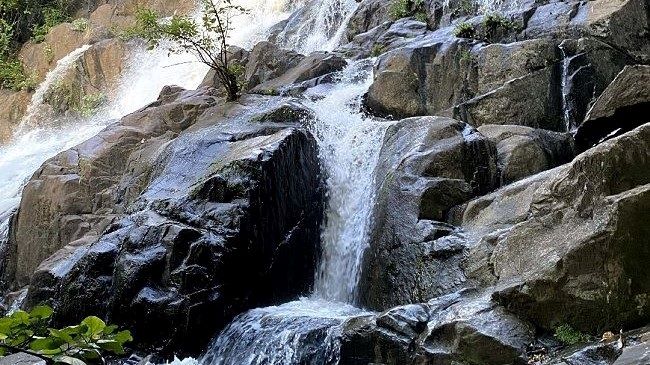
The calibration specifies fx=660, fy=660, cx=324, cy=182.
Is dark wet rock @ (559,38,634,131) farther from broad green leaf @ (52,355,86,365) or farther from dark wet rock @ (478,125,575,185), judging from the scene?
broad green leaf @ (52,355,86,365)

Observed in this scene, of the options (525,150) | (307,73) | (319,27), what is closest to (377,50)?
(307,73)

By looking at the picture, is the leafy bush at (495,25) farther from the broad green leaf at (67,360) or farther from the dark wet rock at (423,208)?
the broad green leaf at (67,360)

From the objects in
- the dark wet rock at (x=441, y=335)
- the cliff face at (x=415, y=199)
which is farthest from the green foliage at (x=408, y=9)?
the dark wet rock at (x=441, y=335)

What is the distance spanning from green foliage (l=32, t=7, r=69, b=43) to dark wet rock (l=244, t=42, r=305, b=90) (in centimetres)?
1497

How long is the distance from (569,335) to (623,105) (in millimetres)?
4230

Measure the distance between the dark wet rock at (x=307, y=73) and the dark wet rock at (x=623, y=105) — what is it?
252 inches

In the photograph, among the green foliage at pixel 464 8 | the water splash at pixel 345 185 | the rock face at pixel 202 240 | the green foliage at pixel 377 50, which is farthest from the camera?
the green foliage at pixel 464 8

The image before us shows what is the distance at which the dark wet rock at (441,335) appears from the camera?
18.8 feet

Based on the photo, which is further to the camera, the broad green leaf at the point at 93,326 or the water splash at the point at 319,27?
the water splash at the point at 319,27

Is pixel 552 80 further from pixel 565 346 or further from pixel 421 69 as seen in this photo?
pixel 565 346

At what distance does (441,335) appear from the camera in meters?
6.05

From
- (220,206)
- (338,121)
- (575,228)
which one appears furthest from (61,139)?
(575,228)

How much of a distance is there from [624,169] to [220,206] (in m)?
5.20

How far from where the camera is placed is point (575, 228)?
20.4ft
